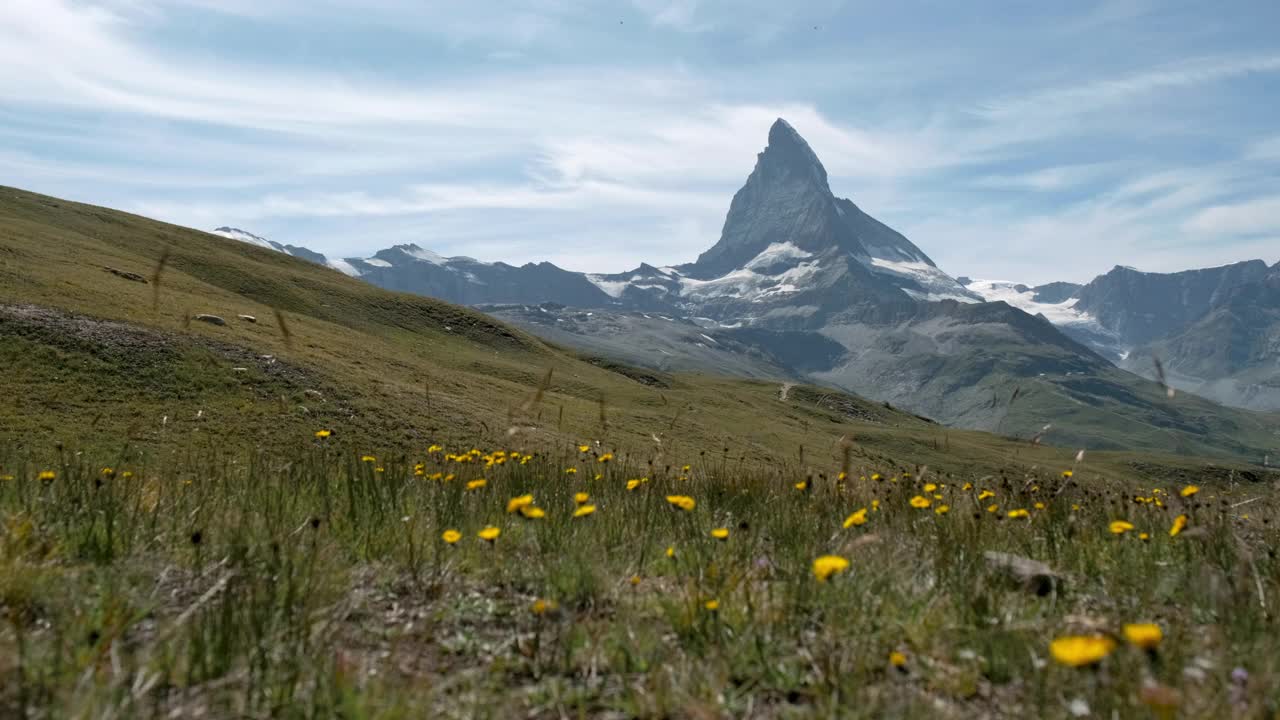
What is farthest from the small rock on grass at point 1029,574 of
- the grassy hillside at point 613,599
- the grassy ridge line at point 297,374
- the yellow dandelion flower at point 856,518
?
the grassy ridge line at point 297,374

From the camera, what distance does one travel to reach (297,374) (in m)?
44.8

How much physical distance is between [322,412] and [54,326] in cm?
1508

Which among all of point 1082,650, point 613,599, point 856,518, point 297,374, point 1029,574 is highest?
point 1082,650

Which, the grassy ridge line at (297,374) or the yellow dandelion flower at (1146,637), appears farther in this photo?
the grassy ridge line at (297,374)

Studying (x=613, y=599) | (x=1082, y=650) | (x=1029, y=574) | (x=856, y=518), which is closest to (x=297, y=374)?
(x=613, y=599)

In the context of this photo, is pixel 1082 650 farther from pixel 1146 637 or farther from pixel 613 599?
pixel 613 599

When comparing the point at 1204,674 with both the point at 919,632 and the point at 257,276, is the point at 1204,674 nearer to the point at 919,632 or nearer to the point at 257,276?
the point at 919,632

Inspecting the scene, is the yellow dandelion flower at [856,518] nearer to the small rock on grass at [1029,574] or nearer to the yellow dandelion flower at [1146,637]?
the small rock on grass at [1029,574]

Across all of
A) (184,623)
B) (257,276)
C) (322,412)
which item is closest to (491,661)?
(184,623)

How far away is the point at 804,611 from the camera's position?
4582mm

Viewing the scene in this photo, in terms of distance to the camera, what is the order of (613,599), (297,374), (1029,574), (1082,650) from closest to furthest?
(1082,650)
(613,599)
(1029,574)
(297,374)

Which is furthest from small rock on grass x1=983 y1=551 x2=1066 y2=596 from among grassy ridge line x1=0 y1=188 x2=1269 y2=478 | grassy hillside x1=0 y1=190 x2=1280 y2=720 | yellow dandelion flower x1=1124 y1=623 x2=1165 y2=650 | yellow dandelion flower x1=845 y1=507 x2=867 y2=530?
grassy ridge line x1=0 y1=188 x2=1269 y2=478

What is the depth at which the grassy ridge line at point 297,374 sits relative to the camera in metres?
34.3

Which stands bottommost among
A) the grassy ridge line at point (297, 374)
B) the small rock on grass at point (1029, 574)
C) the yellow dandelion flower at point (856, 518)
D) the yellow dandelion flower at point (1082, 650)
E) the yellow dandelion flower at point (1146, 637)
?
the grassy ridge line at point (297, 374)
